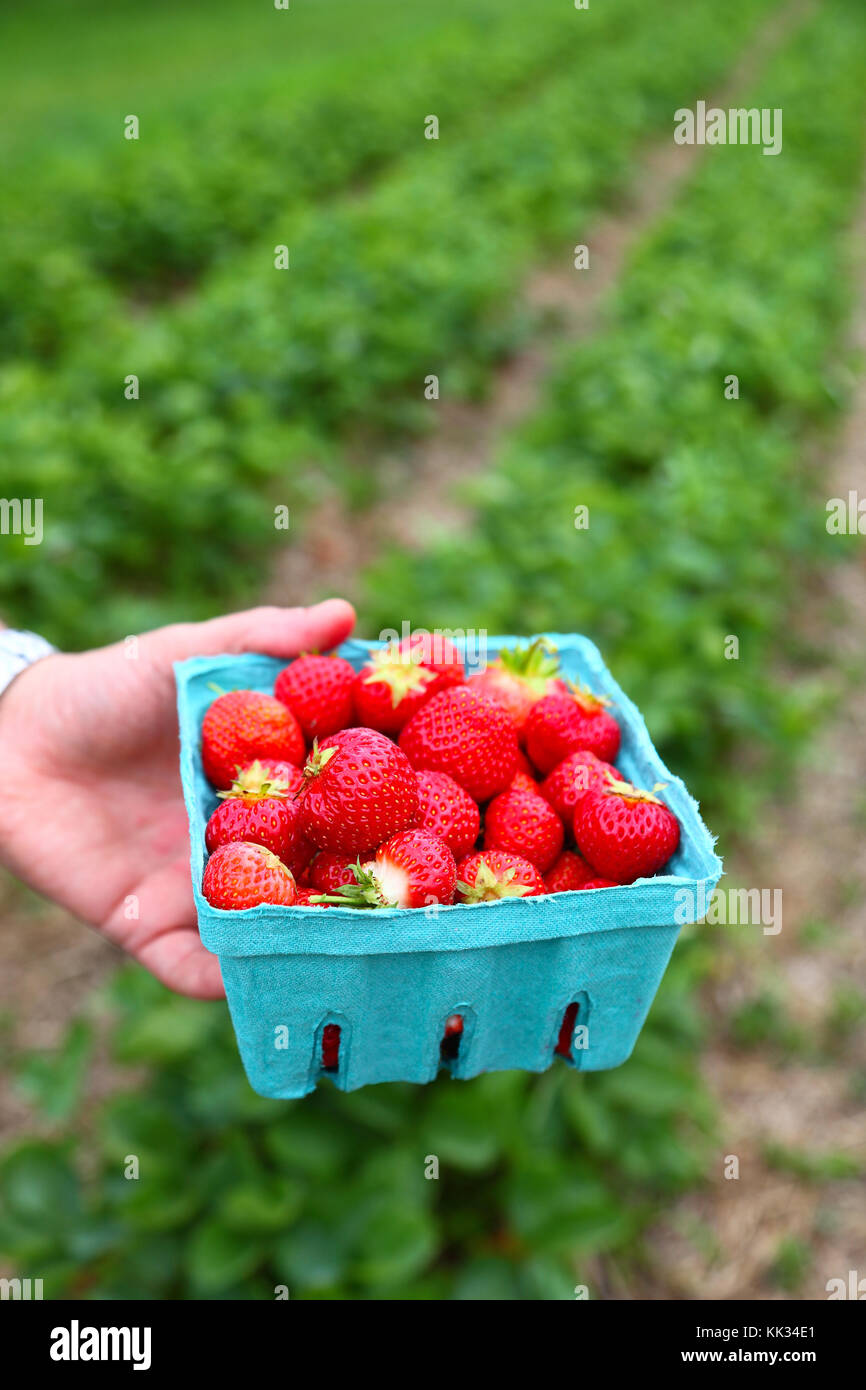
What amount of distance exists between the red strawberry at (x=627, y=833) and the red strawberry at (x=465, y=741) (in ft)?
0.59

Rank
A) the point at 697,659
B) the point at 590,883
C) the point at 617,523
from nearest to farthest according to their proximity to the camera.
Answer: the point at 590,883
the point at 697,659
the point at 617,523

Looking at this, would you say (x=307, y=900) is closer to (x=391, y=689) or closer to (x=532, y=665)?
(x=391, y=689)

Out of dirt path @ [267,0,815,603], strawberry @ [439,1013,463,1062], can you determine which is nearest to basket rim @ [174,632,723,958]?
strawberry @ [439,1013,463,1062]

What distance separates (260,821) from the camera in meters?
1.65

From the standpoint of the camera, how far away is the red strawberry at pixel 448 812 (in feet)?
5.53

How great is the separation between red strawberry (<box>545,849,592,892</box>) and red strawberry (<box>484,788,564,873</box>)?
15 millimetres

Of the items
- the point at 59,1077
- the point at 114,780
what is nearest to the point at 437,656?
the point at 114,780

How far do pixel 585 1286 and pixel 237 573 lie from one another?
3212mm

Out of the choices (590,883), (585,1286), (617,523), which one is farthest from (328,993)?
(617,523)

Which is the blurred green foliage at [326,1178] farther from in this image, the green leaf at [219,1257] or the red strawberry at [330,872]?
the red strawberry at [330,872]

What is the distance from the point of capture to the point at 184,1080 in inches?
113

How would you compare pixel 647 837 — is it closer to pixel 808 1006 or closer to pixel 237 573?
pixel 808 1006

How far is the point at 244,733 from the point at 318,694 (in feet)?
0.49

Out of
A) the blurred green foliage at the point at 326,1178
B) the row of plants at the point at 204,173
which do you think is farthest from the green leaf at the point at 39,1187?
the row of plants at the point at 204,173
